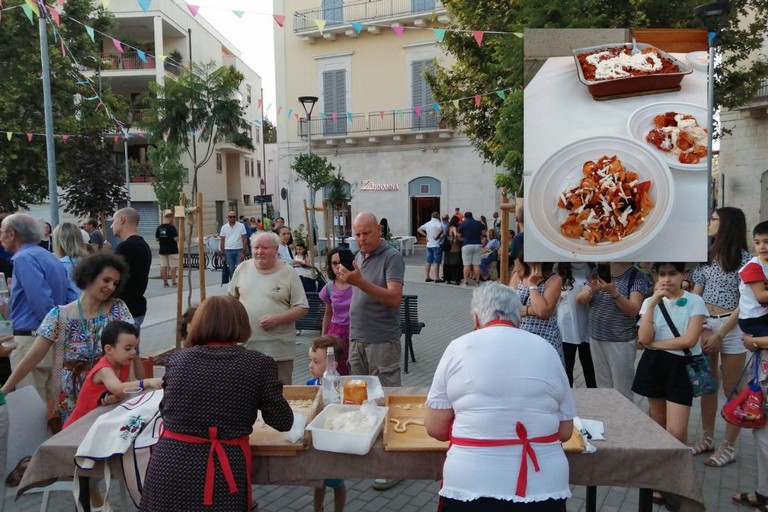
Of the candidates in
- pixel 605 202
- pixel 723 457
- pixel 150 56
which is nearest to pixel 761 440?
pixel 723 457

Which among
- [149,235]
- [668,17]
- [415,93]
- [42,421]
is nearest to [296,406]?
[42,421]

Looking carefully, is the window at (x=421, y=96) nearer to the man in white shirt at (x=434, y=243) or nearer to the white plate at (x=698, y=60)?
the man in white shirt at (x=434, y=243)

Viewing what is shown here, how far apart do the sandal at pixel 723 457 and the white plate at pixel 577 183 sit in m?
2.23

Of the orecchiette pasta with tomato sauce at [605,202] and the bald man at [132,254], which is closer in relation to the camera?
the orecchiette pasta with tomato sauce at [605,202]

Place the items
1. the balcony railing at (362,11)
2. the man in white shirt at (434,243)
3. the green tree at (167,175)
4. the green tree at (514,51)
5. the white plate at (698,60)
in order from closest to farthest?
the white plate at (698,60) → the green tree at (514,51) → the man in white shirt at (434,243) → the balcony railing at (362,11) → the green tree at (167,175)

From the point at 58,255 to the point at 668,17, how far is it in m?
11.7

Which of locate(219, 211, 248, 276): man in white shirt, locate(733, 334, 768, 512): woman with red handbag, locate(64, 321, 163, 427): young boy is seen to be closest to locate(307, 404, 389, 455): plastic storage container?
locate(64, 321, 163, 427): young boy

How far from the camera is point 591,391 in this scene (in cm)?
351

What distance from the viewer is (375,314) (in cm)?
420

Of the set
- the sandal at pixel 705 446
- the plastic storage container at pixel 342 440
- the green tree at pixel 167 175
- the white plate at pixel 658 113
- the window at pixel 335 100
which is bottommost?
the sandal at pixel 705 446

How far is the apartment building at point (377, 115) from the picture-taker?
84.4 ft

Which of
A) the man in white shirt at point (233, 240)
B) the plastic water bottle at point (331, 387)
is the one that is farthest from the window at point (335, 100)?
the plastic water bottle at point (331, 387)

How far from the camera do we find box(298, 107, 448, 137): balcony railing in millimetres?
25922

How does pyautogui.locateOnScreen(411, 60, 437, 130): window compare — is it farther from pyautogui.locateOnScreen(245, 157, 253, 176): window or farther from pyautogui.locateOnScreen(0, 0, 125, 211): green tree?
pyautogui.locateOnScreen(245, 157, 253, 176): window
